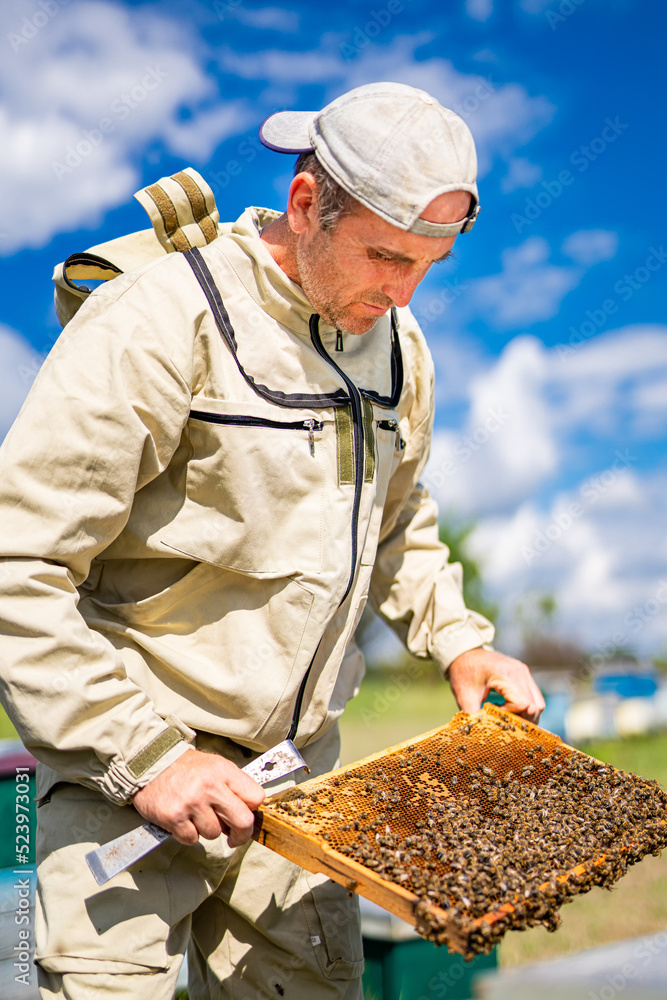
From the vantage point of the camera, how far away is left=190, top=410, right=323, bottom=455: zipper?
7.52ft

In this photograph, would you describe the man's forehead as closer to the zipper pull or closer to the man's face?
the man's face

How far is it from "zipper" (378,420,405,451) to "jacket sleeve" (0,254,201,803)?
713 mm

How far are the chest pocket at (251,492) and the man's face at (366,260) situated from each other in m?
0.34

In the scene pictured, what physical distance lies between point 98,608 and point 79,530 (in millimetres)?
399

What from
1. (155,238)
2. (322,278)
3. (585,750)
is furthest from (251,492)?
(585,750)

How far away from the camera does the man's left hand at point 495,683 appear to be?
9.56ft

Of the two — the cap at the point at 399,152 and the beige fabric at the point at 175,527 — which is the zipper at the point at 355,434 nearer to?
the beige fabric at the point at 175,527

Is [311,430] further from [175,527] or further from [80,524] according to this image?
[80,524]

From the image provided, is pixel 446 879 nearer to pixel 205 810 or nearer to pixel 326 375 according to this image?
pixel 205 810

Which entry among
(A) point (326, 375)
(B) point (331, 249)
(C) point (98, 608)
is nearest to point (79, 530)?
(C) point (98, 608)

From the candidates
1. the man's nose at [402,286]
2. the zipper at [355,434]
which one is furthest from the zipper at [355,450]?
the man's nose at [402,286]

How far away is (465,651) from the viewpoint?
3.04 metres

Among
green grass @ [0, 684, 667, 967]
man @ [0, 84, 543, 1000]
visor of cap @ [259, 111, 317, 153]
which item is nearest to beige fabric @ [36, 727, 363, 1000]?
man @ [0, 84, 543, 1000]

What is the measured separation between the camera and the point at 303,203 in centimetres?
242
